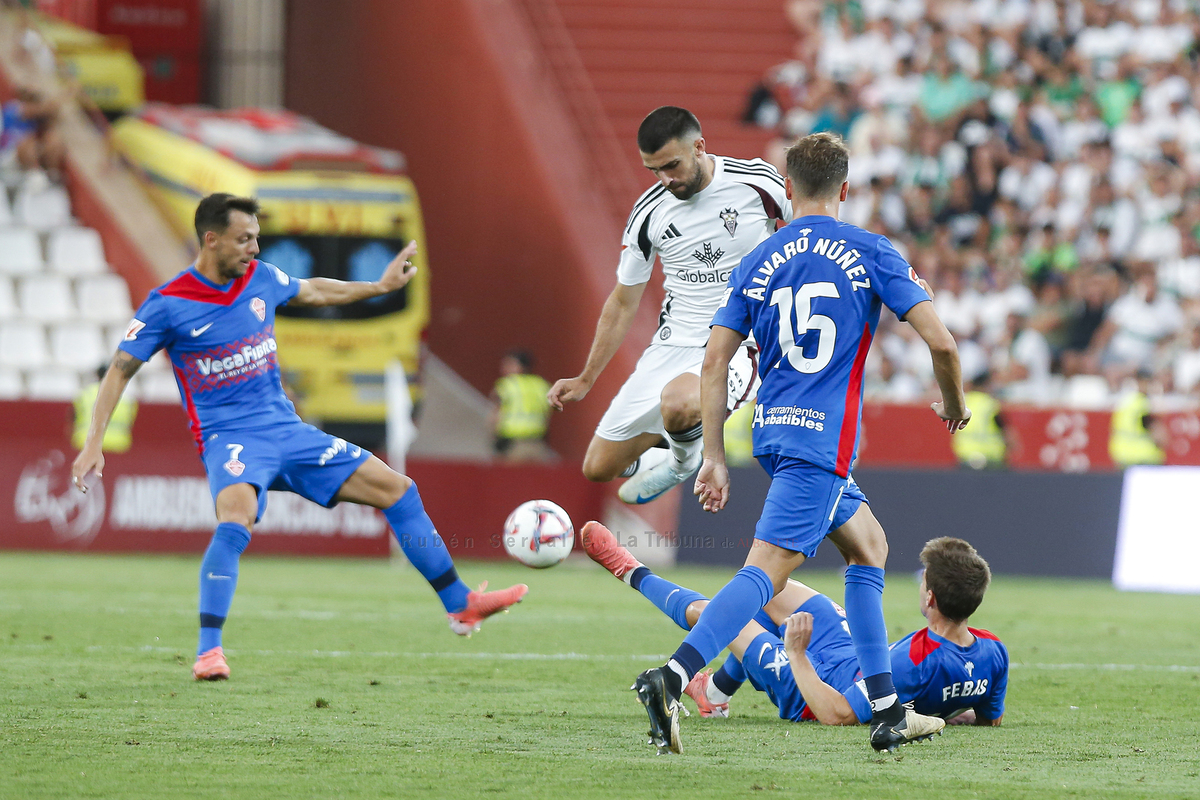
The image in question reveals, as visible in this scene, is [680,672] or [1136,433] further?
[1136,433]

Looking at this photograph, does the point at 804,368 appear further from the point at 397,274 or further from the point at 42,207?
the point at 42,207

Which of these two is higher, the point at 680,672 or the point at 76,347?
the point at 680,672

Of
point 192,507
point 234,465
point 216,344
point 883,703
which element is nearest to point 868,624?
point 883,703

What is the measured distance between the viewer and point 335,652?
26.9ft

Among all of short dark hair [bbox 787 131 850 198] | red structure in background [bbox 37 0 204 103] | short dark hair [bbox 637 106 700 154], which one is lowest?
short dark hair [bbox 787 131 850 198]

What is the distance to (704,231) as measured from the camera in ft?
23.7

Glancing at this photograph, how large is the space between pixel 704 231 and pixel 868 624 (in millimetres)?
2334

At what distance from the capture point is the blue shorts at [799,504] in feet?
17.2

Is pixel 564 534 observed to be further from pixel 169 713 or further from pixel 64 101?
pixel 64 101

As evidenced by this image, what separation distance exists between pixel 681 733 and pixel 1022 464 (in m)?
11.5

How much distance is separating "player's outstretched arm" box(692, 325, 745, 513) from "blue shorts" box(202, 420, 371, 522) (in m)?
2.55

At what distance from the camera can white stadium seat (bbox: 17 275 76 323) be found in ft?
66.9

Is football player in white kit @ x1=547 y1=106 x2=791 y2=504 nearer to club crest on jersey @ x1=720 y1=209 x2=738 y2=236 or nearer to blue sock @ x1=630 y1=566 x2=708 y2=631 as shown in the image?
club crest on jersey @ x1=720 y1=209 x2=738 y2=236

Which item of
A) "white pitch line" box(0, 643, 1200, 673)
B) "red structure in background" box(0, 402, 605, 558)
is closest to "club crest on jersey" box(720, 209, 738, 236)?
→ "white pitch line" box(0, 643, 1200, 673)
